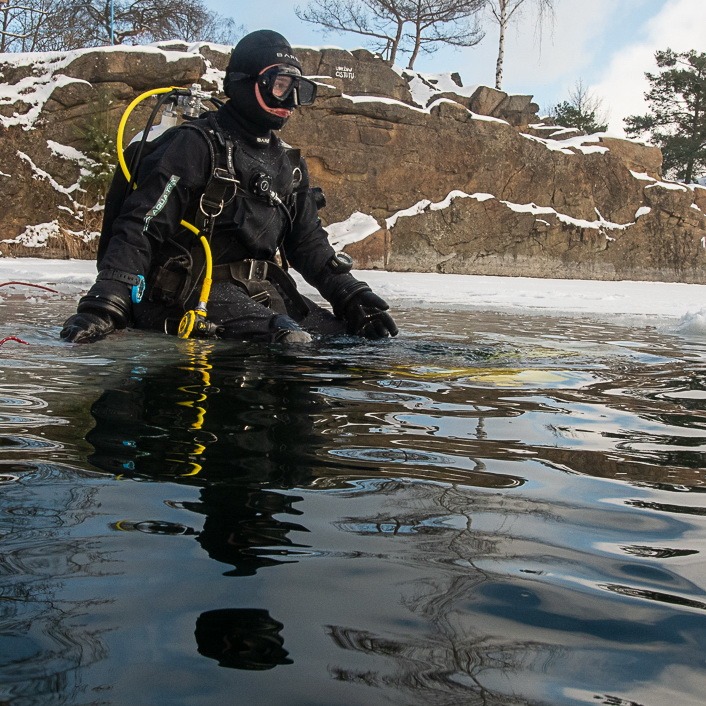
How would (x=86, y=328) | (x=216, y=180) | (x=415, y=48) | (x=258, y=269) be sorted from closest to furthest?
(x=86, y=328) < (x=216, y=180) < (x=258, y=269) < (x=415, y=48)

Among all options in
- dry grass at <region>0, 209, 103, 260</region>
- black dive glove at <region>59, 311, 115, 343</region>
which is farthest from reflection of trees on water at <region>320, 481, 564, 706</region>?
dry grass at <region>0, 209, 103, 260</region>

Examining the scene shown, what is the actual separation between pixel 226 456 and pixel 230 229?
2891 millimetres

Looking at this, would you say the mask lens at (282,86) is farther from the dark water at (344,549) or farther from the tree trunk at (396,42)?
the tree trunk at (396,42)

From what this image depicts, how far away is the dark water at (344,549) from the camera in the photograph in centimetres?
81

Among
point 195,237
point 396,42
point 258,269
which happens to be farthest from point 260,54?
point 396,42

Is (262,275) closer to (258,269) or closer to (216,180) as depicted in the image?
(258,269)

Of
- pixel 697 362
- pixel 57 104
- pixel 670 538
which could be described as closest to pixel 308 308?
pixel 697 362

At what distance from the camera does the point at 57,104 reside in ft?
50.8

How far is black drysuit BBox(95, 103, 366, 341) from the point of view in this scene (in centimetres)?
412

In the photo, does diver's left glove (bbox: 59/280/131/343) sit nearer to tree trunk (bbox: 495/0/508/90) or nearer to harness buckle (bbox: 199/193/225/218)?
harness buckle (bbox: 199/193/225/218)

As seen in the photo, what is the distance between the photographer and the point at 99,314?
3.87 m

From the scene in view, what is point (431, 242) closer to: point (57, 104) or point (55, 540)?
point (57, 104)

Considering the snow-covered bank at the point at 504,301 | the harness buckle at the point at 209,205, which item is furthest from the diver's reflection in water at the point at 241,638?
the snow-covered bank at the point at 504,301

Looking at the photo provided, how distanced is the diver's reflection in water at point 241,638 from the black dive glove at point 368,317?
3.79 m
